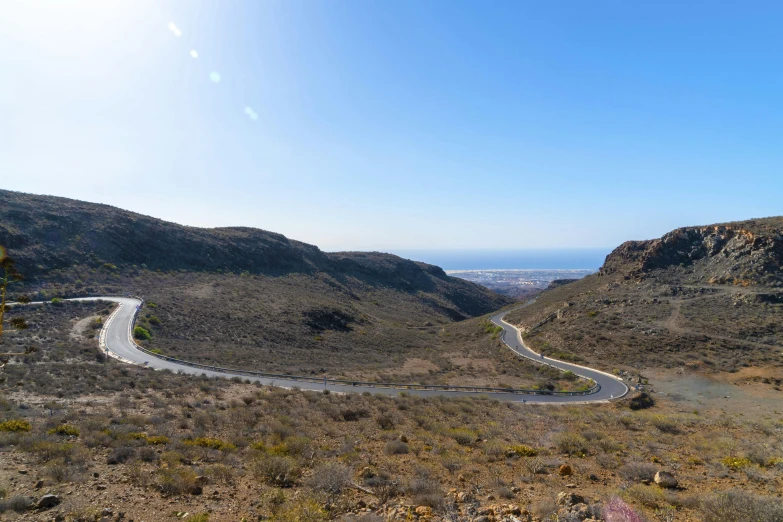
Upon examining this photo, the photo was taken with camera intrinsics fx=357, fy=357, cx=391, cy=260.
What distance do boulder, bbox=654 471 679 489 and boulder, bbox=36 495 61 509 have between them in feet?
38.3

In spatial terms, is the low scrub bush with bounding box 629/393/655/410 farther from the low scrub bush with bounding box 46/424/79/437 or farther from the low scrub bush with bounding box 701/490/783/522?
the low scrub bush with bounding box 46/424/79/437

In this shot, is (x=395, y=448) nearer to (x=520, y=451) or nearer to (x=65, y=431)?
(x=520, y=451)

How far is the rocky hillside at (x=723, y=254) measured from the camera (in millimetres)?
40312

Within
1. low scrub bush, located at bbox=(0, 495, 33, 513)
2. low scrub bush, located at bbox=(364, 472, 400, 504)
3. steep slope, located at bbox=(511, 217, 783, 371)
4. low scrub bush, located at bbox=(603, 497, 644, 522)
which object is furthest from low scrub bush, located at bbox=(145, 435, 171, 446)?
steep slope, located at bbox=(511, 217, 783, 371)

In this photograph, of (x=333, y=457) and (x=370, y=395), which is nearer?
(x=333, y=457)

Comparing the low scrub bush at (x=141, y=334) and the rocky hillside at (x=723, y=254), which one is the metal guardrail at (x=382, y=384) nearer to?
the low scrub bush at (x=141, y=334)

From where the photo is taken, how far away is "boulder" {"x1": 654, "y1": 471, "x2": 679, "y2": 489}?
7.74 meters

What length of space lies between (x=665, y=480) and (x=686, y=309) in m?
39.6

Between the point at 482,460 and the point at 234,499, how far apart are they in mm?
6130

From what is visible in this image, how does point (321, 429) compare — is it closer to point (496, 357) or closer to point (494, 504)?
point (494, 504)

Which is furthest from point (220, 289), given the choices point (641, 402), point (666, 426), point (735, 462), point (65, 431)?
point (735, 462)

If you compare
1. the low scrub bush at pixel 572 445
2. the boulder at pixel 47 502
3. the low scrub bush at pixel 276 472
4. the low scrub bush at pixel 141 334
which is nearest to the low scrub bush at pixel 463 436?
the low scrub bush at pixel 572 445

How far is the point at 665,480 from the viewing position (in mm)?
7766

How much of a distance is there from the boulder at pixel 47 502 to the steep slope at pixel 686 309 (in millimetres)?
34694
